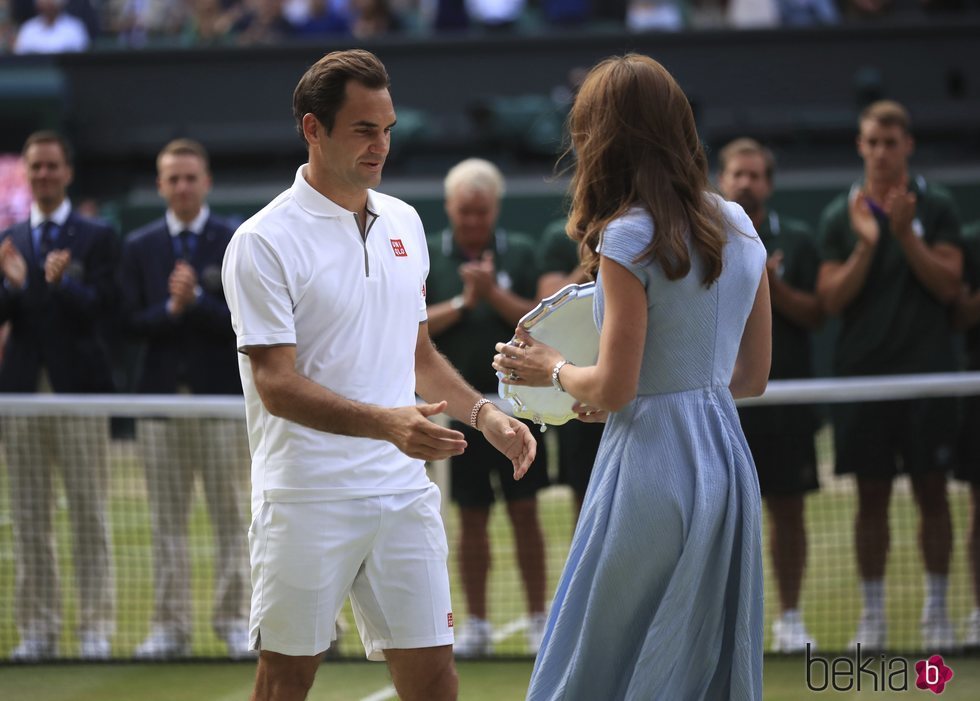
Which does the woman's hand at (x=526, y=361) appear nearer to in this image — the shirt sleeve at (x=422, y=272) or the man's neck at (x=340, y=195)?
the shirt sleeve at (x=422, y=272)

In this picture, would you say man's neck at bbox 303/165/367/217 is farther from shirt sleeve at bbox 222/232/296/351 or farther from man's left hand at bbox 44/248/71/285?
man's left hand at bbox 44/248/71/285

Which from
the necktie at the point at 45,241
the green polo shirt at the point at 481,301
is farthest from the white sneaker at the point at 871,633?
the necktie at the point at 45,241

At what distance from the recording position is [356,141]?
11.6ft

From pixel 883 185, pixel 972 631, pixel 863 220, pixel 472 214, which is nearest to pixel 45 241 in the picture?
pixel 472 214

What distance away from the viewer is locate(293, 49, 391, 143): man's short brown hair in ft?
11.5

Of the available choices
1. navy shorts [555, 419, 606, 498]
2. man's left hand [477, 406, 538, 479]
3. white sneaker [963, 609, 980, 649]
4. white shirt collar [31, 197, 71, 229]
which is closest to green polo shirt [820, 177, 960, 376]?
white sneaker [963, 609, 980, 649]

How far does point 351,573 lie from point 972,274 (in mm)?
3994

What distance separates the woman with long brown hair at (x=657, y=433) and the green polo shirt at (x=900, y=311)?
3170 millimetres

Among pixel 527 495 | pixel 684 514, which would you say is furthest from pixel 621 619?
pixel 527 495

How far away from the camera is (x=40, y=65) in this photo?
13.1 meters

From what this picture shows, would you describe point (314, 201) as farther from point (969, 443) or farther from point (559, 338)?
point (969, 443)

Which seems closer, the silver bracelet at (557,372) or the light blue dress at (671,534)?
the light blue dress at (671,534)

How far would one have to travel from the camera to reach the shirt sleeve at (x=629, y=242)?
3119mm

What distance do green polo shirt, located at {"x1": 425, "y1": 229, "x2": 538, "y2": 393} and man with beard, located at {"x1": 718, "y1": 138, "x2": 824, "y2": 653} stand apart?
105 cm
